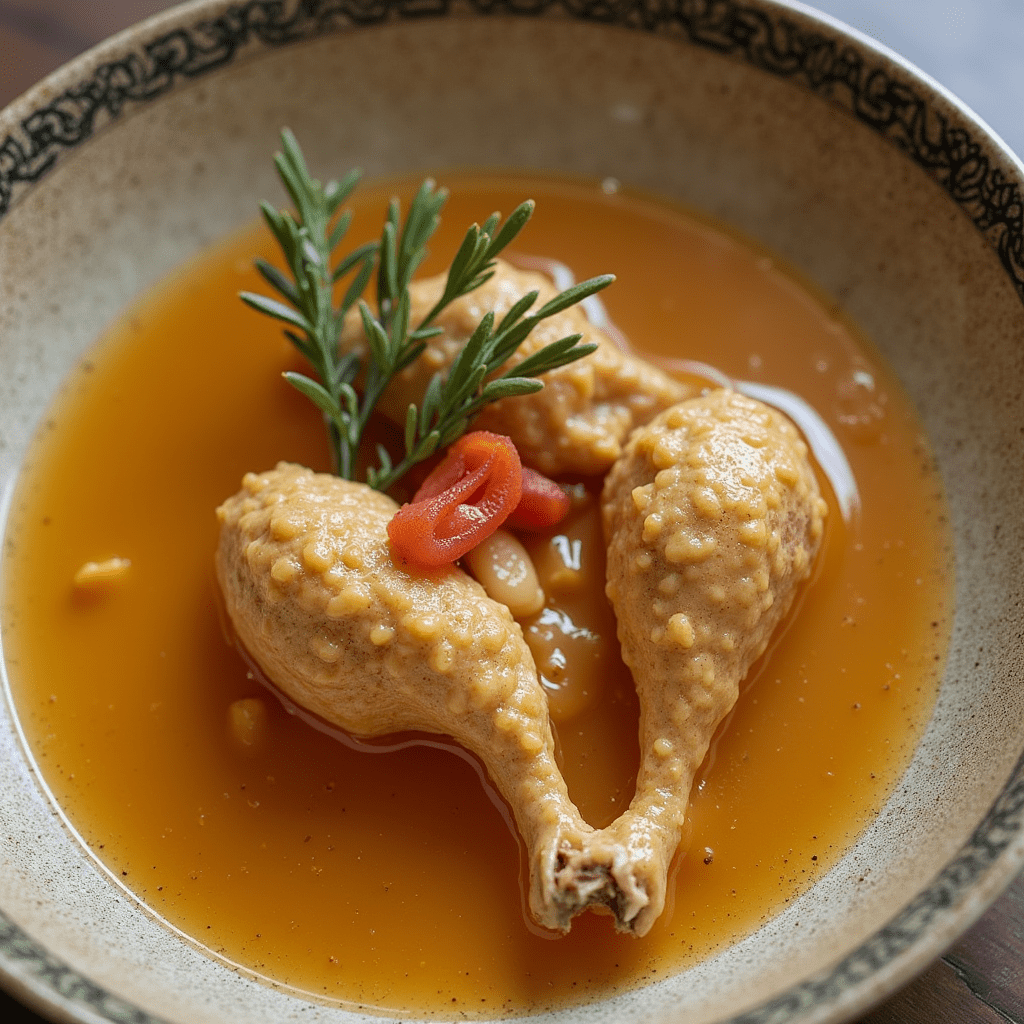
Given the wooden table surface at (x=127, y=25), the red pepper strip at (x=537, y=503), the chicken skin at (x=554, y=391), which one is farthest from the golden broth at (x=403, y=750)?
the wooden table surface at (x=127, y=25)

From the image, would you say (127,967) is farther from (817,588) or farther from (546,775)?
(817,588)

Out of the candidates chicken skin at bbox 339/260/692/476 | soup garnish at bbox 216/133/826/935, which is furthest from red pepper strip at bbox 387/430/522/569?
chicken skin at bbox 339/260/692/476

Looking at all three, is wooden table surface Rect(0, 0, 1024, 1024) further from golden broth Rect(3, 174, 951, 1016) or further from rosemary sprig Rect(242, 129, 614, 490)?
rosemary sprig Rect(242, 129, 614, 490)

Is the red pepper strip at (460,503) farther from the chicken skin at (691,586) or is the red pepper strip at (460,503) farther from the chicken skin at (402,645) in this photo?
the chicken skin at (691,586)

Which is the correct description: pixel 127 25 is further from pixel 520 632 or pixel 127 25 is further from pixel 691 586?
pixel 691 586

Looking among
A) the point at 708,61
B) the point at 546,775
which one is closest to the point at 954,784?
the point at 546,775
